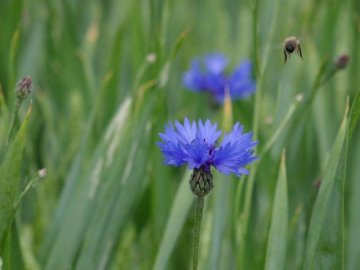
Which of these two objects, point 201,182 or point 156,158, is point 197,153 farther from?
point 156,158

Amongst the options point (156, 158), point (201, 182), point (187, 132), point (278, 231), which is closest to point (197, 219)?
point (201, 182)

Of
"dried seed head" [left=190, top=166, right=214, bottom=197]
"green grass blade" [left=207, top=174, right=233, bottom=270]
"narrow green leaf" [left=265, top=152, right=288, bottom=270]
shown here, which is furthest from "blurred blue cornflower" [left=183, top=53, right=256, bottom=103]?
"dried seed head" [left=190, top=166, right=214, bottom=197]

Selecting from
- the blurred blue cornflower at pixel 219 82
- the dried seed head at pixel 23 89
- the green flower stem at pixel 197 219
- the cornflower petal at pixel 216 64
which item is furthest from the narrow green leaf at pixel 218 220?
the cornflower petal at pixel 216 64

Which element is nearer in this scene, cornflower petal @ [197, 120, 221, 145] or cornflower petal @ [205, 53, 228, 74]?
cornflower petal @ [197, 120, 221, 145]

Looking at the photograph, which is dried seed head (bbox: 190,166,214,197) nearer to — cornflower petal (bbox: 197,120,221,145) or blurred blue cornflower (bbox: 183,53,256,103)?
cornflower petal (bbox: 197,120,221,145)

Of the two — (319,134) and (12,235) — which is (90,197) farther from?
(319,134)

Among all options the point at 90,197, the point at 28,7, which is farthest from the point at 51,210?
the point at 28,7

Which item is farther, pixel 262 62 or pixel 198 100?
pixel 198 100
